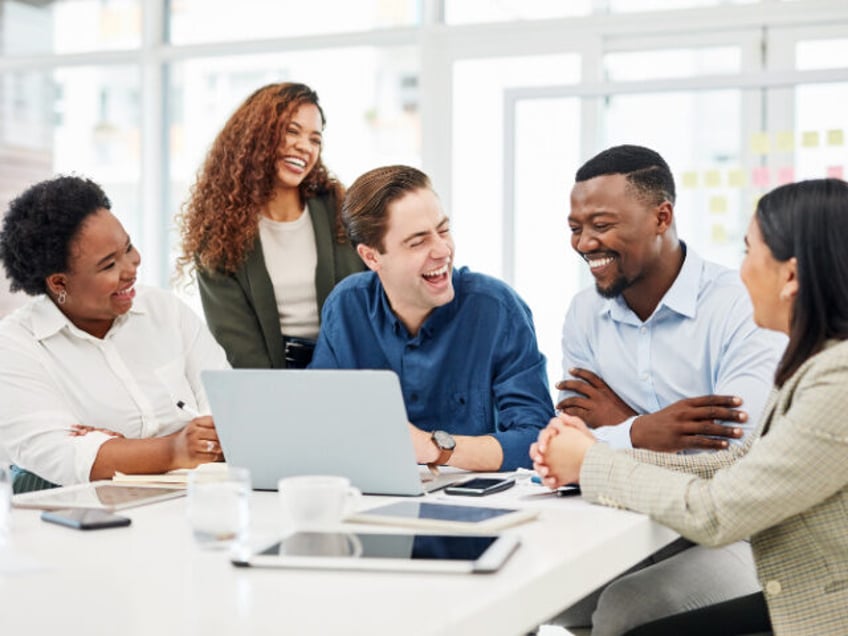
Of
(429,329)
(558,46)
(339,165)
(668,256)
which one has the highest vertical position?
(558,46)

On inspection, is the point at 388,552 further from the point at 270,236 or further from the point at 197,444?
the point at 270,236

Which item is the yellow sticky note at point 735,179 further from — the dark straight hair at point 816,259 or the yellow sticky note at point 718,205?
the dark straight hair at point 816,259

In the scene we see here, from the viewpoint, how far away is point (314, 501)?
138 centimetres

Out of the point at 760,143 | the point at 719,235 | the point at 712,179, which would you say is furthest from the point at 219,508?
the point at 760,143

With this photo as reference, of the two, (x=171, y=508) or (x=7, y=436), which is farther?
(x=7, y=436)

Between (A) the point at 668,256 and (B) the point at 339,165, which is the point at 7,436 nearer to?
(A) the point at 668,256

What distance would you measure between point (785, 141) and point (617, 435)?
2.51m

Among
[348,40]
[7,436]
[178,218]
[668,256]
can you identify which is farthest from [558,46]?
[7,436]

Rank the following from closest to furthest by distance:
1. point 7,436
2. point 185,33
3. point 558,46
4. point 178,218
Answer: point 7,436
point 178,218
point 558,46
point 185,33

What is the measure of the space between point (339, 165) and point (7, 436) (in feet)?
11.7

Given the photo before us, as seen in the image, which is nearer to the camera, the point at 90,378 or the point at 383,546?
the point at 383,546

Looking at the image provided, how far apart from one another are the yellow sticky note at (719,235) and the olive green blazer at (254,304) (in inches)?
70.5

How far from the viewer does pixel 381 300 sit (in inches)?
95.0

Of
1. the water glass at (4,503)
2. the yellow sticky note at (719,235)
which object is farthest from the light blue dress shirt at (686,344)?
the yellow sticky note at (719,235)
